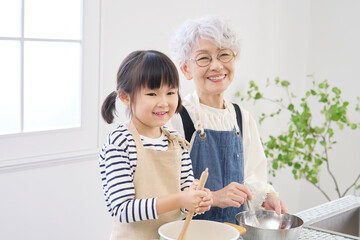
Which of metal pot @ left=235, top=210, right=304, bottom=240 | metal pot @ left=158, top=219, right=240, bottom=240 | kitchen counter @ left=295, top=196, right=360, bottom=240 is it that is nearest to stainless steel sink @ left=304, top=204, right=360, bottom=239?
kitchen counter @ left=295, top=196, right=360, bottom=240

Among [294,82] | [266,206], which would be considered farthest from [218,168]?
[294,82]

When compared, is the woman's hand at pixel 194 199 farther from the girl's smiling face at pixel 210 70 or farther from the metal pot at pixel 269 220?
the girl's smiling face at pixel 210 70

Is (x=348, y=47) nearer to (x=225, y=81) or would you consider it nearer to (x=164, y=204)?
(x=225, y=81)

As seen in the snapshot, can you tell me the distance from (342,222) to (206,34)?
779 mm

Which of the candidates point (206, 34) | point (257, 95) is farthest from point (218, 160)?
point (257, 95)

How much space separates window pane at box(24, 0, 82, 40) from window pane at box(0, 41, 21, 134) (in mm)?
114

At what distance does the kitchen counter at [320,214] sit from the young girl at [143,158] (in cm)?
40

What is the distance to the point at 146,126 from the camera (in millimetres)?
1359

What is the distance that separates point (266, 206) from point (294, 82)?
103 inches

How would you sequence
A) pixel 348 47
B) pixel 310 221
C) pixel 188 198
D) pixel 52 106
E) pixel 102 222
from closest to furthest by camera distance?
pixel 188 198
pixel 310 221
pixel 52 106
pixel 102 222
pixel 348 47

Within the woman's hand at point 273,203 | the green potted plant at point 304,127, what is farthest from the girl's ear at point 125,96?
the green potted plant at point 304,127

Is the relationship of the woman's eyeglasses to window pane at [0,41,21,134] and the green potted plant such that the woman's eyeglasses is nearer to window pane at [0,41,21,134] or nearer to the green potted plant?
window pane at [0,41,21,134]

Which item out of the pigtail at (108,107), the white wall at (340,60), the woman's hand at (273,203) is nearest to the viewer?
the pigtail at (108,107)

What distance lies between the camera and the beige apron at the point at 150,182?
1.29 m
